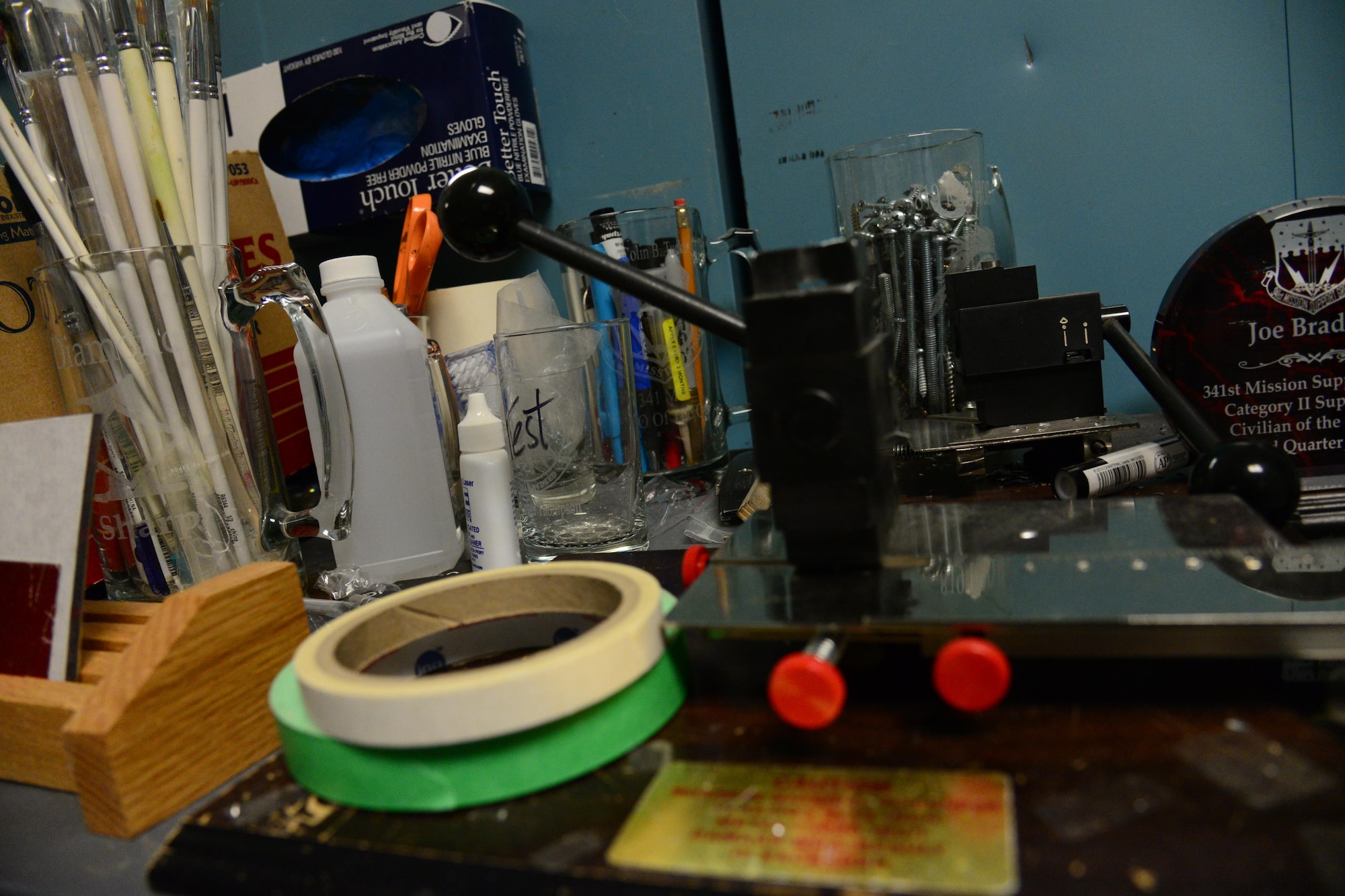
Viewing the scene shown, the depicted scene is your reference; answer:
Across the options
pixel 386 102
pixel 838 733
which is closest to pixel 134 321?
pixel 386 102

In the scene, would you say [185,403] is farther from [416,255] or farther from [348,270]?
[416,255]

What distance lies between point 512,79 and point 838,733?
94 centimetres

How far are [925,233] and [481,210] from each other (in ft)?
1.45

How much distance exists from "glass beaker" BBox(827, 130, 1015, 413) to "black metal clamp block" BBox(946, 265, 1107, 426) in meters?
0.06

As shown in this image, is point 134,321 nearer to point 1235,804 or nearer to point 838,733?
point 838,733

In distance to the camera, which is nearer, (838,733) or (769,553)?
(838,733)

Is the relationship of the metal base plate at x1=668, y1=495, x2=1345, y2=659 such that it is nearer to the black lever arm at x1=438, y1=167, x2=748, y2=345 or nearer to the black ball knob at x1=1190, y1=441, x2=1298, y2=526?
the black ball knob at x1=1190, y1=441, x2=1298, y2=526

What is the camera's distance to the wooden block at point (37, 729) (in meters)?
0.45

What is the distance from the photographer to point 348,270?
2.41 ft

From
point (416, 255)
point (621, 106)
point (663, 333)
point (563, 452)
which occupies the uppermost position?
point (621, 106)

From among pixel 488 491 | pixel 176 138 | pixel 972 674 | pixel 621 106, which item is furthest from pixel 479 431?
pixel 621 106

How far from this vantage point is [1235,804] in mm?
298

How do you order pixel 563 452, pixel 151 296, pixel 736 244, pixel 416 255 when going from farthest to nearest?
1. pixel 736 244
2. pixel 416 255
3. pixel 563 452
4. pixel 151 296

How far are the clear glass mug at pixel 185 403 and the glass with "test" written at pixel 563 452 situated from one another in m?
0.15
